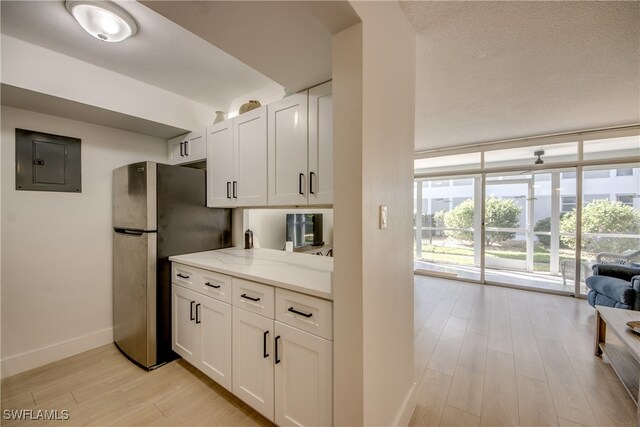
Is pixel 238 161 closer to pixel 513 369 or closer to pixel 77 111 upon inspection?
pixel 77 111

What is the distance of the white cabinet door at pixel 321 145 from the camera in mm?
1577

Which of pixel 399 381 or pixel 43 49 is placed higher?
pixel 43 49

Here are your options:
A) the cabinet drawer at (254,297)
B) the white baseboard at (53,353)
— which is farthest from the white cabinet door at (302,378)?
the white baseboard at (53,353)

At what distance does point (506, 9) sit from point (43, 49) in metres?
3.18

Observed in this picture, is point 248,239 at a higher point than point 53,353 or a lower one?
higher

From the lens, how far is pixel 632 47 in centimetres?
176

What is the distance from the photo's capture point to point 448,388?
6.02ft

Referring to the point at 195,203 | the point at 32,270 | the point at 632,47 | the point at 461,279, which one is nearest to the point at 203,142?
the point at 195,203

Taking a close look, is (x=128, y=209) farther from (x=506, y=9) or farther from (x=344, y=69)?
(x=506, y=9)

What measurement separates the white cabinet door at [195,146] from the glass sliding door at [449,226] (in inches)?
173

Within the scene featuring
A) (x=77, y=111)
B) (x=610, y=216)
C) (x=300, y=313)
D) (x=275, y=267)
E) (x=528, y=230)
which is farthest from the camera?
(x=528, y=230)

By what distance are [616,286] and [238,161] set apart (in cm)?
428

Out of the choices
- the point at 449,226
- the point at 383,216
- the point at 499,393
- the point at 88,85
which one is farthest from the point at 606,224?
the point at 88,85

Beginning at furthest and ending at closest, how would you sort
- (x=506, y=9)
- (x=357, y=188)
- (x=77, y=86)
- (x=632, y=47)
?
(x=77, y=86) < (x=632, y=47) < (x=506, y=9) < (x=357, y=188)
